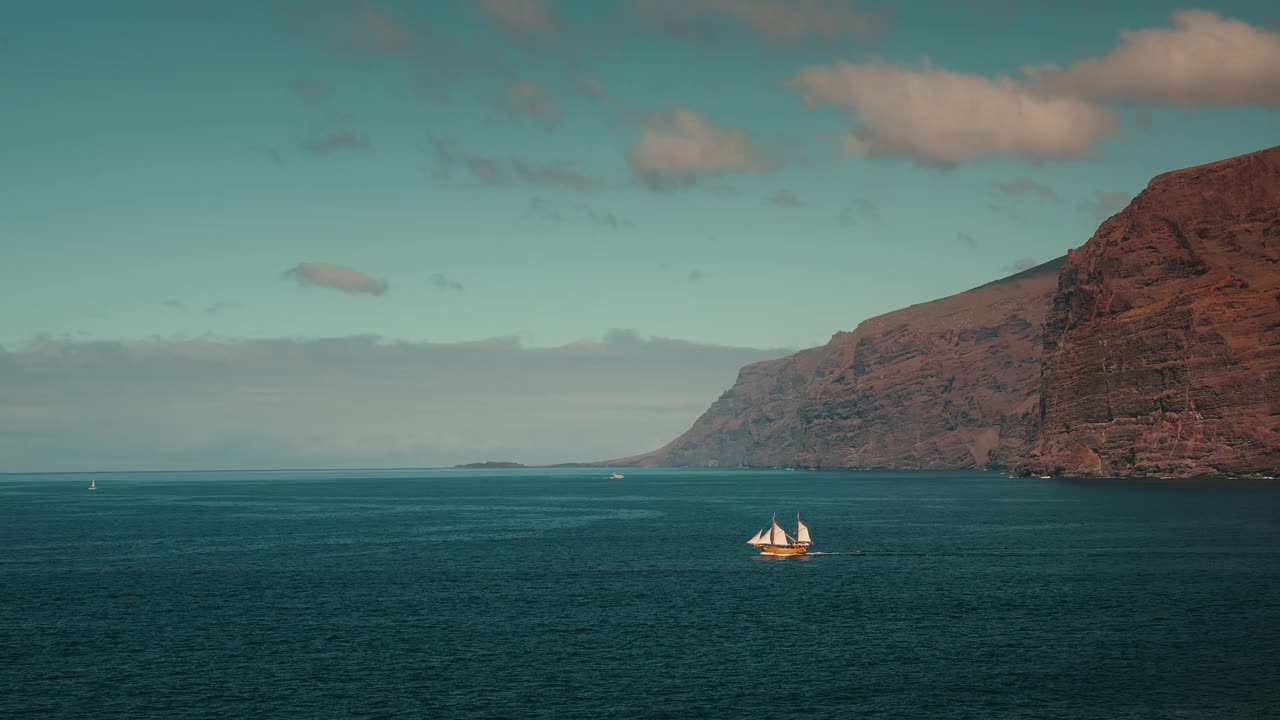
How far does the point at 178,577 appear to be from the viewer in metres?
103

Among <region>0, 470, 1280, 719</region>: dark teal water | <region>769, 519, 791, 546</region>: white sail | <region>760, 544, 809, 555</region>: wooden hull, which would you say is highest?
<region>769, 519, 791, 546</region>: white sail

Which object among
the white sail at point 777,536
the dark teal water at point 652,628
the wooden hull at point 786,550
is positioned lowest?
the dark teal water at point 652,628

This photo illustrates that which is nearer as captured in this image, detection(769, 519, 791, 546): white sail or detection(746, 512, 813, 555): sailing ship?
detection(746, 512, 813, 555): sailing ship

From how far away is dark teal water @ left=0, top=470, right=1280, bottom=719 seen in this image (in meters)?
56.8

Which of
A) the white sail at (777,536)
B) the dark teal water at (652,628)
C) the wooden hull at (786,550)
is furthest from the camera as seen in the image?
the white sail at (777,536)

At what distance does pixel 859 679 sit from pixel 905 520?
110 meters

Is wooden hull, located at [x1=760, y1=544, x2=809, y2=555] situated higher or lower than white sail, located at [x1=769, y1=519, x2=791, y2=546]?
lower

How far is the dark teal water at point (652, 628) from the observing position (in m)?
56.8

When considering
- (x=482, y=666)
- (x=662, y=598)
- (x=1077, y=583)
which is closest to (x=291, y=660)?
(x=482, y=666)

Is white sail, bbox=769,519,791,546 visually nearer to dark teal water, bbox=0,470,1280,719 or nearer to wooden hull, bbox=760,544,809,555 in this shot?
wooden hull, bbox=760,544,809,555

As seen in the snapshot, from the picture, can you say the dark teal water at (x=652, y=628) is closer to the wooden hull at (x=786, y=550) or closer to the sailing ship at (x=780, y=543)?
the wooden hull at (x=786, y=550)

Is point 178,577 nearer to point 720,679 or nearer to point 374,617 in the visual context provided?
point 374,617

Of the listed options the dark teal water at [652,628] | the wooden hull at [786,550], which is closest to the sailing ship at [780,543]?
the wooden hull at [786,550]

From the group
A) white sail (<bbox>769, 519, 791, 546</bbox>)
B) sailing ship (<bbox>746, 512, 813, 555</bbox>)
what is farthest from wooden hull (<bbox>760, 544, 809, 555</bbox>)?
white sail (<bbox>769, 519, 791, 546</bbox>)
